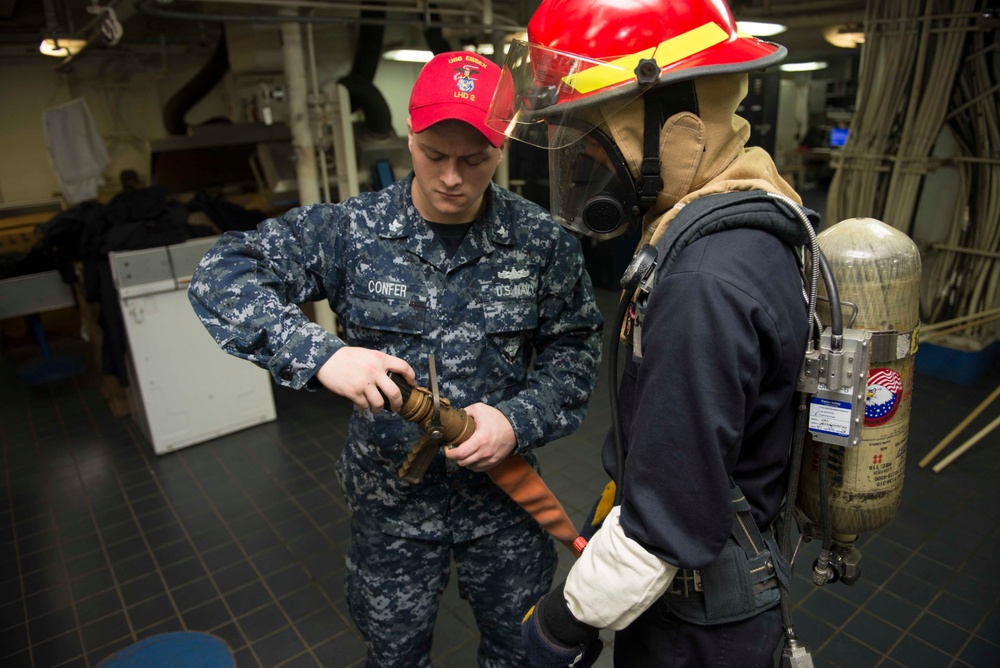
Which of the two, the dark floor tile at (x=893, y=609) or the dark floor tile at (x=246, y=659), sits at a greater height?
the dark floor tile at (x=246, y=659)

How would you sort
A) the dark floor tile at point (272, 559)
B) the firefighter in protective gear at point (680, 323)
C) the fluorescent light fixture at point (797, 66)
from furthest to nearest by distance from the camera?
the fluorescent light fixture at point (797, 66) < the dark floor tile at point (272, 559) < the firefighter in protective gear at point (680, 323)

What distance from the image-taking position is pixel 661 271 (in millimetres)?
1037

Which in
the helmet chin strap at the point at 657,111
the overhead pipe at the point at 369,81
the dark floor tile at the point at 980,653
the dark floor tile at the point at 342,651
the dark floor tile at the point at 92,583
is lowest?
the dark floor tile at the point at 980,653

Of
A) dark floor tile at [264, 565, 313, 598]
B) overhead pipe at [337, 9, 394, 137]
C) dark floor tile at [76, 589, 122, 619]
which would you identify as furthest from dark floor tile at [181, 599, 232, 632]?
overhead pipe at [337, 9, 394, 137]

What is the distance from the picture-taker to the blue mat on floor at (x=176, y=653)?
8.54 feet

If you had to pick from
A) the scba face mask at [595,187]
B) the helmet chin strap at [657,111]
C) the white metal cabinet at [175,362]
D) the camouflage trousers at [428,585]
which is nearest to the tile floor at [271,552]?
the white metal cabinet at [175,362]

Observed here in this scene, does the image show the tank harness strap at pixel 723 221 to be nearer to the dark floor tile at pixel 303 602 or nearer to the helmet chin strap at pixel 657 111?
the helmet chin strap at pixel 657 111

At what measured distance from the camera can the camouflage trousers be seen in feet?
5.74

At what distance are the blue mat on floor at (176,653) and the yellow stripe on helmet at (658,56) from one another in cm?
261

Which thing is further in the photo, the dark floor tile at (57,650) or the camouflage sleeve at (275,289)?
the dark floor tile at (57,650)

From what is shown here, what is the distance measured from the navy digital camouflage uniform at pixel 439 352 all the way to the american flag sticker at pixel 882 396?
2.47 feet

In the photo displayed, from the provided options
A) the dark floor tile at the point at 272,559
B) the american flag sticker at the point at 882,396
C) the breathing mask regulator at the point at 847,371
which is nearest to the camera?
the breathing mask regulator at the point at 847,371

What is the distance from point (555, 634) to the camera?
1.17 m

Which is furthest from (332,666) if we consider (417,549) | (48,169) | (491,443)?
(48,169)
